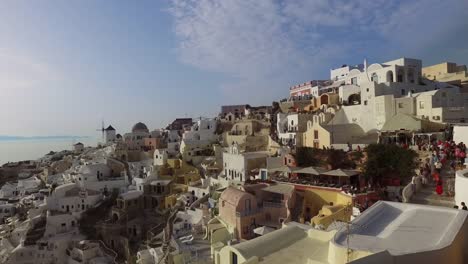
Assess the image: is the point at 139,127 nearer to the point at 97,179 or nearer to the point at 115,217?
the point at 97,179

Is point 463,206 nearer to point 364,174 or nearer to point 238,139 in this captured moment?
point 364,174

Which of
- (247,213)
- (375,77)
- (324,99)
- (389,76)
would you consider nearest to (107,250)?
(247,213)

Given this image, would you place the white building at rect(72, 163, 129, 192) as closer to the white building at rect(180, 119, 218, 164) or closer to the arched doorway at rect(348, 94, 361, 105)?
the white building at rect(180, 119, 218, 164)

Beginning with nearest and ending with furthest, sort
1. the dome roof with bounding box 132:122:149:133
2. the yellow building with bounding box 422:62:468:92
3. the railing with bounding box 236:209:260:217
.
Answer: the railing with bounding box 236:209:260:217 < the yellow building with bounding box 422:62:468:92 < the dome roof with bounding box 132:122:149:133

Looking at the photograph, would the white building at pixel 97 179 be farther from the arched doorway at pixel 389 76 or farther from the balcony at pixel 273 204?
the arched doorway at pixel 389 76

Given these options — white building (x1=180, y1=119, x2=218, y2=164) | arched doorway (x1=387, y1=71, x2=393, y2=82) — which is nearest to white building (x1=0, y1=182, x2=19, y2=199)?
white building (x1=180, y1=119, x2=218, y2=164)

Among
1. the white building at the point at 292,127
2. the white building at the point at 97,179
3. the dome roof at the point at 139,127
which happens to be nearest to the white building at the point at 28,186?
the white building at the point at 97,179
